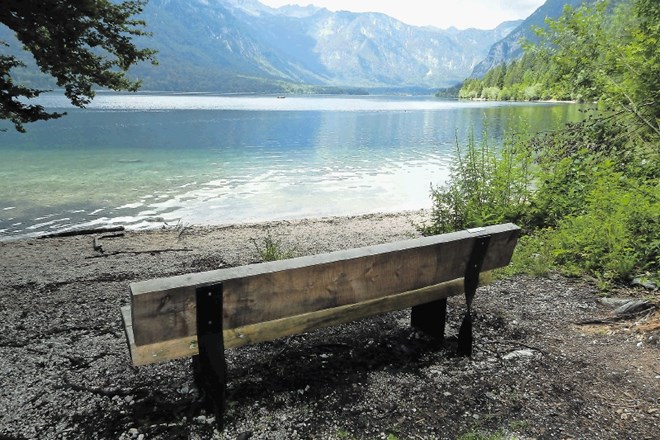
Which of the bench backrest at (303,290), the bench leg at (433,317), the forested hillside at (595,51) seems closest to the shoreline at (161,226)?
the forested hillside at (595,51)

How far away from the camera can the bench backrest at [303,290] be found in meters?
2.81

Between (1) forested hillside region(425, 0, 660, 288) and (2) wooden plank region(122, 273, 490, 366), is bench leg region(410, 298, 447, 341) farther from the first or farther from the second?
(1) forested hillside region(425, 0, 660, 288)

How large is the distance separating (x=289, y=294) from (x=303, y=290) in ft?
0.35

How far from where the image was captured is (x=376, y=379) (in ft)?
12.3

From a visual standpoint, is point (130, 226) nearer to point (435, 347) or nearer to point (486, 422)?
point (435, 347)

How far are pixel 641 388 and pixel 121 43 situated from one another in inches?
387

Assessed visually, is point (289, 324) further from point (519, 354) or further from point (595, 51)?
point (595, 51)

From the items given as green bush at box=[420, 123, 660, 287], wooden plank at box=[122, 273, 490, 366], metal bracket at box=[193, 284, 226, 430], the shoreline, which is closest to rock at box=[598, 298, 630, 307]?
green bush at box=[420, 123, 660, 287]

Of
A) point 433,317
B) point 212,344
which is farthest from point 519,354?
point 212,344

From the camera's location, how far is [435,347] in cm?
430

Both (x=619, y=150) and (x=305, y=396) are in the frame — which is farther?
(x=619, y=150)

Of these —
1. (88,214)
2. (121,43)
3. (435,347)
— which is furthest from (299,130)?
(435,347)

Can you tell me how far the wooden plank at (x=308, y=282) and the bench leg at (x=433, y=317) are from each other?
0.51 metres

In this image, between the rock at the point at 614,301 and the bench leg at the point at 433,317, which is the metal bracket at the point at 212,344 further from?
the rock at the point at 614,301
